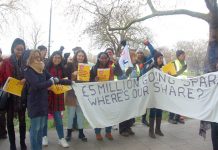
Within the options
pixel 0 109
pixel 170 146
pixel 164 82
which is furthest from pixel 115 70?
pixel 0 109

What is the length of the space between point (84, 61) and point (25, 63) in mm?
1581

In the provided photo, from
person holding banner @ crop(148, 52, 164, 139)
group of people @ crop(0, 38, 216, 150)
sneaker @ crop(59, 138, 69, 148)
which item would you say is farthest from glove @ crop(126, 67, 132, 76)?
sneaker @ crop(59, 138, 69, 148)

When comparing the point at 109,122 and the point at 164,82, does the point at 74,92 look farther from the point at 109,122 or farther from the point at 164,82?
the point at 164,82

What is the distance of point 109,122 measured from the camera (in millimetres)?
6504

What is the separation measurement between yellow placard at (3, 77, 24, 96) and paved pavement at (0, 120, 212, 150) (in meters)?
1.20

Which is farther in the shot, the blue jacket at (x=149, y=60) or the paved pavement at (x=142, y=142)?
the blue jacket at (x=149, y=60)

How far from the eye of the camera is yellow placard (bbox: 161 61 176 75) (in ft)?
23.9

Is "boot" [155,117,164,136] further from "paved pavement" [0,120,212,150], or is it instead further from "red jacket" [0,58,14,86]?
"red jacket" [0,58,14,86]

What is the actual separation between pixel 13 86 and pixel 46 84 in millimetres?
741

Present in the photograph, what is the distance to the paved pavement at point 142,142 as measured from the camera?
6211mm

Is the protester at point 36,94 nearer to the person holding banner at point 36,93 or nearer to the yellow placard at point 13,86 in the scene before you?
the person holding banner at point 36,93

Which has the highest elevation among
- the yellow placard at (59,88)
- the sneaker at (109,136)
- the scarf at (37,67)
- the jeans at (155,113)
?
the scarf at (37,67)

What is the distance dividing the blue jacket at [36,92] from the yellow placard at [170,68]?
115 inches

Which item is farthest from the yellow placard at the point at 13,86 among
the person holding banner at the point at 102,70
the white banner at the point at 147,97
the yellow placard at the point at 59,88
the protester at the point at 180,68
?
the protester at the point at 180,68
